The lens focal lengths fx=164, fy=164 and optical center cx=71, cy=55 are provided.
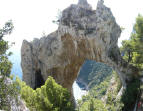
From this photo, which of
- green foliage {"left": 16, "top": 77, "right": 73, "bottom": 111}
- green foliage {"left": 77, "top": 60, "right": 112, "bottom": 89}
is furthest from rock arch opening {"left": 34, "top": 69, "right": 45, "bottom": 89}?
green foliage {"left": 77, "top": 60, "right": 112, "bottom": 89}

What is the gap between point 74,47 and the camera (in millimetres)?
20766

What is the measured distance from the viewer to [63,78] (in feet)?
76.3

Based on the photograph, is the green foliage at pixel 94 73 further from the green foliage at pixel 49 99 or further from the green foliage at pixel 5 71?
the green foliage at pixel 5 71

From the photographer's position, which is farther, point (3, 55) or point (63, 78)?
point (63, 78)

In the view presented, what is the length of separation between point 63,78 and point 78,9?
9829mm

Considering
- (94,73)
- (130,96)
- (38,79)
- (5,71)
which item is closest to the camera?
(5,71)

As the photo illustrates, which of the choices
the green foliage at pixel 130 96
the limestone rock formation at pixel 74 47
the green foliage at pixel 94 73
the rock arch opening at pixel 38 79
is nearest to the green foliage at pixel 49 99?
the green foliage at pixel 130 96

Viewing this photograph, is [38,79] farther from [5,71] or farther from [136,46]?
[5,71]

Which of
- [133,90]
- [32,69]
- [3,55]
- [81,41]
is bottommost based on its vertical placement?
[133,90]

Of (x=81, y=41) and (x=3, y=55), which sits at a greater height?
(x=81, y=41)

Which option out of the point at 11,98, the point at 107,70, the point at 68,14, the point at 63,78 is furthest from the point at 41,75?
the point at 107,70

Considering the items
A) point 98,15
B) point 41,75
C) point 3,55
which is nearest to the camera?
point 3,55

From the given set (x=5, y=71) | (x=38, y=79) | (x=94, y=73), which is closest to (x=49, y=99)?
(x=5, y=71)

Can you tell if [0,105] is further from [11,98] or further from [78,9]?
[78,9]
